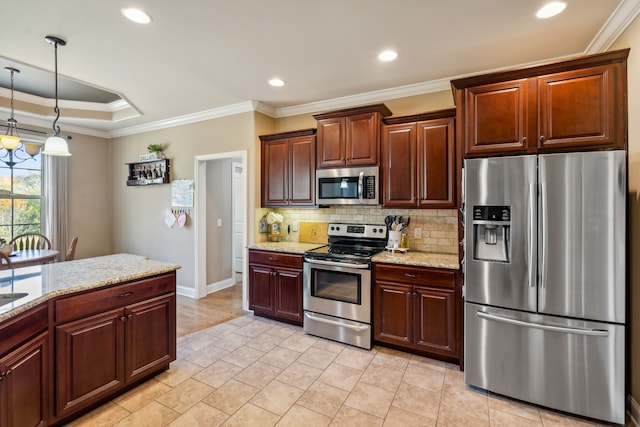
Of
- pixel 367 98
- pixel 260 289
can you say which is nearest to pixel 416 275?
pixel 260 289

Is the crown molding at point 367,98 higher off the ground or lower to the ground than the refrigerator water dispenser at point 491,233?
higher

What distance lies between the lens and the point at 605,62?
2070 millimetres

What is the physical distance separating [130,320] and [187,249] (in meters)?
2.59

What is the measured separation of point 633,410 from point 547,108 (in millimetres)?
2123

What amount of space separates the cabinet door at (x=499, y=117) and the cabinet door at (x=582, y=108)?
9 centimetres

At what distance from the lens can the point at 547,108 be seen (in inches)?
88.0

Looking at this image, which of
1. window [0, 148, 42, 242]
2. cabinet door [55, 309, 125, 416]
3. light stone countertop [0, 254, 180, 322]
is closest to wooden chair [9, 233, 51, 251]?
window [0, 148, 42, 242]

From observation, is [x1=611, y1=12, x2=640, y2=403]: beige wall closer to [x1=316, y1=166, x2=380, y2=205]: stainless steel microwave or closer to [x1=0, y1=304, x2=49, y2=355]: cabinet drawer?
[x1=316, y1=166, x2=380, y2=205]: stainless steel microwave

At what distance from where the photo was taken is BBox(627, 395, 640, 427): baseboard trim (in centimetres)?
195

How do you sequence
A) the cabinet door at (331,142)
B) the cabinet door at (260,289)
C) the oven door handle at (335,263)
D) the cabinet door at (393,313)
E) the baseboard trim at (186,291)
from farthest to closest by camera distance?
the baseboard trim at (186,291) → the cabinet door at (260,289) → the cabinet door at (331,142) → the oven door handle at (335,263) → the cabinet door at (393,313)

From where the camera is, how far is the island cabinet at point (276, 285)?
139 inches

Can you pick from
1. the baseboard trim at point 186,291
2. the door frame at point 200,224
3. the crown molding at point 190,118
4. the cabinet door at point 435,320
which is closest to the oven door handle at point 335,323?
the cabinet door at point 435,320

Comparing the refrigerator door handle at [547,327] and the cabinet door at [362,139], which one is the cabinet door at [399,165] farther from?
the refrigerator door handle at [547,327]

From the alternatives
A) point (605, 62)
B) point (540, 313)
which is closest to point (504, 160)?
point (605, 62)
